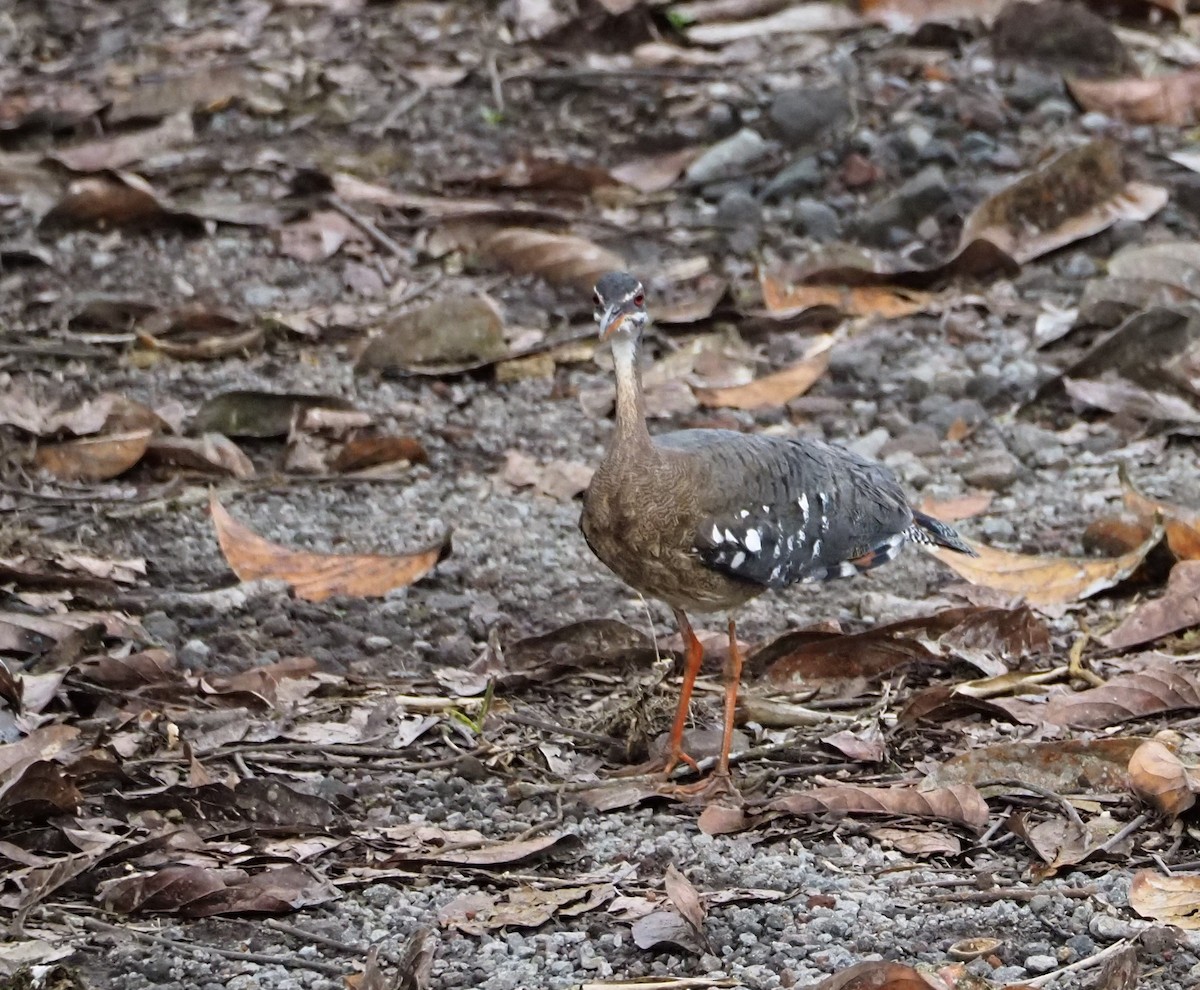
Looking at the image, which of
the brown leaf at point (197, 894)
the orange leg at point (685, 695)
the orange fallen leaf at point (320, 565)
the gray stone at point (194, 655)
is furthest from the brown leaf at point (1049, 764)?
the gray stone at point (194, 655)

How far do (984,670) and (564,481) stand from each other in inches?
73.6

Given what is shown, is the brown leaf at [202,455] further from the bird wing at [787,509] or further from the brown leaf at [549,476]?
the bird wing at [787,509]

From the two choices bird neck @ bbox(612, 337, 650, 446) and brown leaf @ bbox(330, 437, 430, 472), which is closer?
bird neck @ bbox(612, 337, 650, 446)

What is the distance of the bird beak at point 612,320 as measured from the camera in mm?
4980

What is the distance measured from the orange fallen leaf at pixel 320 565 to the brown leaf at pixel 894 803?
162 centimetres

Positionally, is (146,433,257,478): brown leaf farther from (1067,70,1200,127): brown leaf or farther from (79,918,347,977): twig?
(1067,70,1200,127): brown leaf

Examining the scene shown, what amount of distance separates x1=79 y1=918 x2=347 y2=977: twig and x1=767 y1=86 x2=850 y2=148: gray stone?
6054mm

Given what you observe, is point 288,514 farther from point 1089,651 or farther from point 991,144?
point 991,144

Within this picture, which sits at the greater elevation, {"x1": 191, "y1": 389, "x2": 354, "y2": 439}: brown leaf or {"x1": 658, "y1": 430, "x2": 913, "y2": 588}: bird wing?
{"x1": 658, "y1": 430, "x2": 913, "y2": 588}: bird wing

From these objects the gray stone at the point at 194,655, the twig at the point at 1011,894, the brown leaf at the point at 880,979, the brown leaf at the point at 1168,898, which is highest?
the brown leaf at the point at 880,979

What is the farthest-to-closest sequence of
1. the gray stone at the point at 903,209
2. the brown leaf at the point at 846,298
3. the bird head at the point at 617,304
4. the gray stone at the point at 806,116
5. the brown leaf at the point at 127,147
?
the gray stone at the point at 806,116 < the brown leaf at the point at 127,147 < the gray stone at the point at 903,209 < the brown leaf at the point at 846,298 < the bird head at the point at 617,304

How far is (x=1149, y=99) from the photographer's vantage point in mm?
9102

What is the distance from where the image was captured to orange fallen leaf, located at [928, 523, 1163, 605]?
18.5 feet

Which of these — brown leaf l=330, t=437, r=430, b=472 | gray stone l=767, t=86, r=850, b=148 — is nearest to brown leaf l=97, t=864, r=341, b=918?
brown leaf l=330, t=437, r=430, b=472
